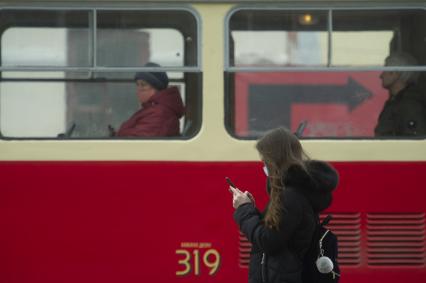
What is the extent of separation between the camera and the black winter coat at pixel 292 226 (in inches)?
168

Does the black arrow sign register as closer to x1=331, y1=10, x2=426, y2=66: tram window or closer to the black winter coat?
x1=331, y1=10, x2=426, y2=66: tram window

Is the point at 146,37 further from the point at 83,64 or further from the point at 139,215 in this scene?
the point at 139,215

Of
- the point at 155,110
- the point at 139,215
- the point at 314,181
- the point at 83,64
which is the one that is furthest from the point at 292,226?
the point at 83,64

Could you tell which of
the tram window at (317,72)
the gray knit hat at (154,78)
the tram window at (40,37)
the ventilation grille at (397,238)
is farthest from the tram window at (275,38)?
the ventilation grille at (397,238)

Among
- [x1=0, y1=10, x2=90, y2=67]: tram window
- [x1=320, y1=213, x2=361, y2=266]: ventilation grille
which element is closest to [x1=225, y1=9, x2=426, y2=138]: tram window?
[x1=320, y1=213, x2=361, y2=266]: ventilation grille

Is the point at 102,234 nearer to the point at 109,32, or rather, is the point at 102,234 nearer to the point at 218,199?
the point at 218,199

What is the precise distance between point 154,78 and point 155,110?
22cm

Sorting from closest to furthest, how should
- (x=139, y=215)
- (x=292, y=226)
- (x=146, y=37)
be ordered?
1. (x=292, y=226)
2. (x=139, y=215)
3. (x=146, y=37)

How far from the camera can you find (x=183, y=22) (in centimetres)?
593

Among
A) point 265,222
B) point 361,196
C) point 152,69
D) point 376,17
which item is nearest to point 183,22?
point 152,69

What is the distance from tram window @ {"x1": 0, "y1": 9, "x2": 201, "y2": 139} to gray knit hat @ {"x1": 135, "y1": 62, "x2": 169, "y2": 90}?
49mm

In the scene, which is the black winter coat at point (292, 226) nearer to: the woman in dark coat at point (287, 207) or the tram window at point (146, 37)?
the woman in dark coat at point (287, 207)

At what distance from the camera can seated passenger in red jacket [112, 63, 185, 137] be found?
19.3 ft

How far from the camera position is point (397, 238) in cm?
583
